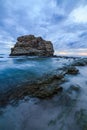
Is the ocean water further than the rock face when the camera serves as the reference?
No

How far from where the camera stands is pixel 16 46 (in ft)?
253

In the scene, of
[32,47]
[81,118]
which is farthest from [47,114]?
[32,47]

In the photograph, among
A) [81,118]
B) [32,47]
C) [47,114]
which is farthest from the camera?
[32,47]

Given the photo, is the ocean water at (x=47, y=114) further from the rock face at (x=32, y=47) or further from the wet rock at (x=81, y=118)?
the rock face at (x=32, y=47)

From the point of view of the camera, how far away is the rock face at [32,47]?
75.6 meters

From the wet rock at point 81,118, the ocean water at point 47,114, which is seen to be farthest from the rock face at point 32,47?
the wet rock at point 81,118

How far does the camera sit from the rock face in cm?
7562

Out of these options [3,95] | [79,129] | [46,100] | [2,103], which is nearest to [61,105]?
[46,100]

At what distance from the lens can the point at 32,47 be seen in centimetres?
7831

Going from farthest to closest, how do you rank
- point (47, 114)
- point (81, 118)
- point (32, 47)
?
point (32, 47) < point (47, 114) < point (81, 118)

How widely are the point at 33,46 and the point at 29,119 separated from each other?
7587 cm

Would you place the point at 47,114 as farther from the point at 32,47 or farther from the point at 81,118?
the point at 32,47

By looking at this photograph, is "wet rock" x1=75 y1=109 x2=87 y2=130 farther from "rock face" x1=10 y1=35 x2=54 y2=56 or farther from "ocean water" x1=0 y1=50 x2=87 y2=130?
"rock face" x1=10 y1=35 x2=54 y2=56

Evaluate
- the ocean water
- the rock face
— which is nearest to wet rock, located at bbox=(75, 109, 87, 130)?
the ocean water
